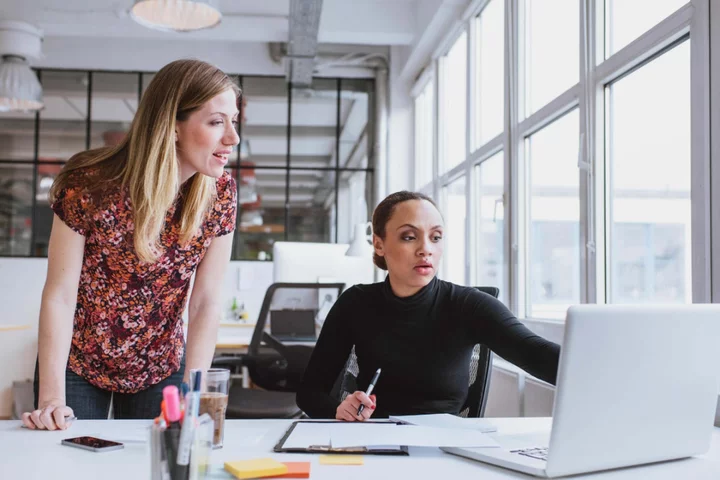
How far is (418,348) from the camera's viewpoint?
1688 millimetres

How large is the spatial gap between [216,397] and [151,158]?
54 centimetres

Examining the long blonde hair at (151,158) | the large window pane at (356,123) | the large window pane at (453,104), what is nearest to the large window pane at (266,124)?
the large window pane at (356,123)

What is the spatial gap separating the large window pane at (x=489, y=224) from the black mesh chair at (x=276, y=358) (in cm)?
102

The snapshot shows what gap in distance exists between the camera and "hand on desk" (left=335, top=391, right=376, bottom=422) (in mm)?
1431

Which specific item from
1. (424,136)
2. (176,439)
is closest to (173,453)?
(176,439)

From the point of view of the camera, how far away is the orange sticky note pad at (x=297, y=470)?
103cm

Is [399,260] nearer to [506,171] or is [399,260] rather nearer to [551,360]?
[551,360]

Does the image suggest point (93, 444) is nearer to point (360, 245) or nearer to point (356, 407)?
point (356, 407)

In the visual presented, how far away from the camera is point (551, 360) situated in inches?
55.6

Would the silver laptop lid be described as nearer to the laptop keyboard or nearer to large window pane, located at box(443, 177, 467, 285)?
the laptop keyboard

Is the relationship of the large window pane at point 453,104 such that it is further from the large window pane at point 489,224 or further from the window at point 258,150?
the window at point 258,150

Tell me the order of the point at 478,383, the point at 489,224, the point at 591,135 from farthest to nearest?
the point at 489,224
the point at 591,135
the point at 478,383

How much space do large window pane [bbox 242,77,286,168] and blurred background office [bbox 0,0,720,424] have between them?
15 mm

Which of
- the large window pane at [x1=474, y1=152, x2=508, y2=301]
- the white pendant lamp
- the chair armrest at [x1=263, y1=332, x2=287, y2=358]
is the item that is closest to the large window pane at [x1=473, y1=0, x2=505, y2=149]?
the large window pane at [x1=474, y1=152, x2=508, y2=301]
